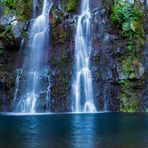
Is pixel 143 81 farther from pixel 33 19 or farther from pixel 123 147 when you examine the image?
pixel 123 147

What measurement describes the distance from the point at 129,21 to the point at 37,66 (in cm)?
752

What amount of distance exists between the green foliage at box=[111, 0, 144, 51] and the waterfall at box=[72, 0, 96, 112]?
2204 millimetres

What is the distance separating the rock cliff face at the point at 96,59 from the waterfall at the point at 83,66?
37 centimetres

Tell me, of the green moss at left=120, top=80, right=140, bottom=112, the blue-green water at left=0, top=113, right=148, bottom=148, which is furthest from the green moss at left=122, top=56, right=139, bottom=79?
the blue-green water at left=0, top=113, right=148, bottom=148

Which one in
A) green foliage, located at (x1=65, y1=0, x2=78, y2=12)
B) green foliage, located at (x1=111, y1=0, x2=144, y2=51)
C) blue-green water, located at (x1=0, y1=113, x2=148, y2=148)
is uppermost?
green foliage, located at (x1=65, y1=0, x2=78, y2=12)

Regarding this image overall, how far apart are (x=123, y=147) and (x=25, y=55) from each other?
63.2 ft

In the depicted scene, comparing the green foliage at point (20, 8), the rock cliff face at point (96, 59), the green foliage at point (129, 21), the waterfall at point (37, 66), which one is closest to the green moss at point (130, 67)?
the rock cliff face at point (96, 59)

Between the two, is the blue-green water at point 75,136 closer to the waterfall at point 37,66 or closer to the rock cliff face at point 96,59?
the rock cliff face at point 96,59

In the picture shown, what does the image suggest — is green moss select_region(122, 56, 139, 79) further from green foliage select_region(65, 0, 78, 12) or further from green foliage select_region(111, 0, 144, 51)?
green foliage select_region(65, 0, 78, 12)

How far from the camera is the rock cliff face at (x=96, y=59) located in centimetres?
2561

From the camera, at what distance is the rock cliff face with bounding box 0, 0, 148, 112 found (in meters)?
25.6

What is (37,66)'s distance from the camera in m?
27.7

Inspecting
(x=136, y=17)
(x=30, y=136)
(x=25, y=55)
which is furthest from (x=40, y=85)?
(x=30, y=136)

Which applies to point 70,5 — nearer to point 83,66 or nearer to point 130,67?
point 83,66
